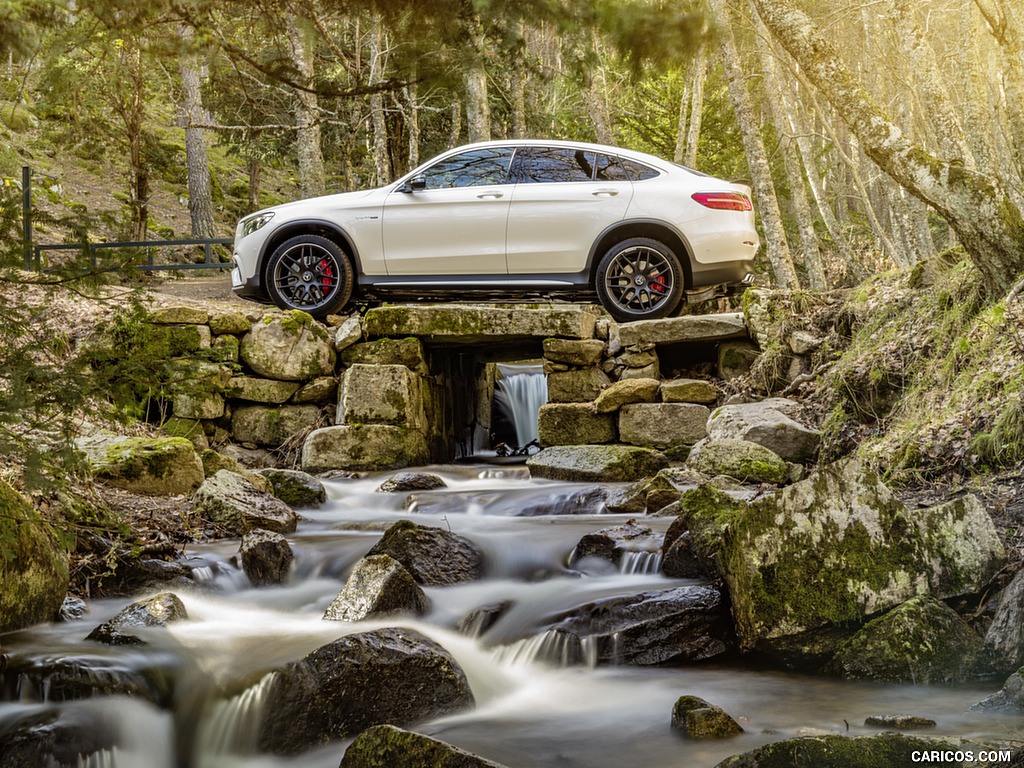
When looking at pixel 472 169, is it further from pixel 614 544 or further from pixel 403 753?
pixel 403 753

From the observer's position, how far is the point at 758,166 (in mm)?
12109

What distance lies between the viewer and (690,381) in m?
9.66

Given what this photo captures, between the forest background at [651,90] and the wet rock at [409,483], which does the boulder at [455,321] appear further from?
the forest background at [651,90]

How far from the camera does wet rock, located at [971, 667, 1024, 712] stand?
3205 mm

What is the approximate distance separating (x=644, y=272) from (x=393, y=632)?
5645mm

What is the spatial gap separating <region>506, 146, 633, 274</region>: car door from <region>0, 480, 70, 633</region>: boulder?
529 cm

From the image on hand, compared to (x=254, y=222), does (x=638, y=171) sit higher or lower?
higher

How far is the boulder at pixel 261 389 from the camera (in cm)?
1000

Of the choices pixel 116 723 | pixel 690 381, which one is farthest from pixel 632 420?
pixel 116 723

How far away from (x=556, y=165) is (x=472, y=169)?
876mm

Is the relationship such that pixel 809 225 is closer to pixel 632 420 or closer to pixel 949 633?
pixel 632 420

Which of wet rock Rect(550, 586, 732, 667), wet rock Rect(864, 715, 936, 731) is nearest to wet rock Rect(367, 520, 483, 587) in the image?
wet rock Rect(550, 586, 732, 667)

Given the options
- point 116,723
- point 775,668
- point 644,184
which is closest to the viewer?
point 116,723

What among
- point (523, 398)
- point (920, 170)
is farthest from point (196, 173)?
point (920, 170)
